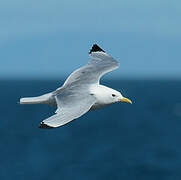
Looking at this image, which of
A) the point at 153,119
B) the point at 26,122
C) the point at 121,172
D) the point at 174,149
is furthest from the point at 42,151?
the point at 153,119

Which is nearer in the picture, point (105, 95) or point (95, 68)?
point (105, 95)

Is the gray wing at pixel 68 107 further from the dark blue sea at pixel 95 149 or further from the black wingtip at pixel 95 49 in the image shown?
the dark blue sea at pixel 95 149

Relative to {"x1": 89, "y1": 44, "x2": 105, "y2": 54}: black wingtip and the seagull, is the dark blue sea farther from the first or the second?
the seagull

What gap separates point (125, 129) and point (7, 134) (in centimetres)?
1548

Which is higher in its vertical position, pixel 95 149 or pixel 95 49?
pixel 95 49

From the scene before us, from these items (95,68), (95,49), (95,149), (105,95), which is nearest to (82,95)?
(105,95)

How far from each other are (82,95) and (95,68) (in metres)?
2.19

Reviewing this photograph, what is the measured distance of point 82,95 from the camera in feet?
40.9

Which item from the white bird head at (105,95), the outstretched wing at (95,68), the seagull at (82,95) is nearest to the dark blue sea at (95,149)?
the outstretched wing at (95,68)

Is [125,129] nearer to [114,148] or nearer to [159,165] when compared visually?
[114,148]

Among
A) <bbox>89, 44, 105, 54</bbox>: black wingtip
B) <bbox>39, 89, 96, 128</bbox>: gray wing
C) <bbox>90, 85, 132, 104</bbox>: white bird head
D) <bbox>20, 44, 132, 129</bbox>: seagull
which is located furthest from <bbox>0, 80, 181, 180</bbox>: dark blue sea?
<bbox>39, 89, 96, 128</bbox>: gray wing

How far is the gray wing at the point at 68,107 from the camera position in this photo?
10.5 m

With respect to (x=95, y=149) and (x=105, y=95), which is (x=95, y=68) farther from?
(x=95, y=149)

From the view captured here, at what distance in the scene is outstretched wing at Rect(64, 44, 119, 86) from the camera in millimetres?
13797
